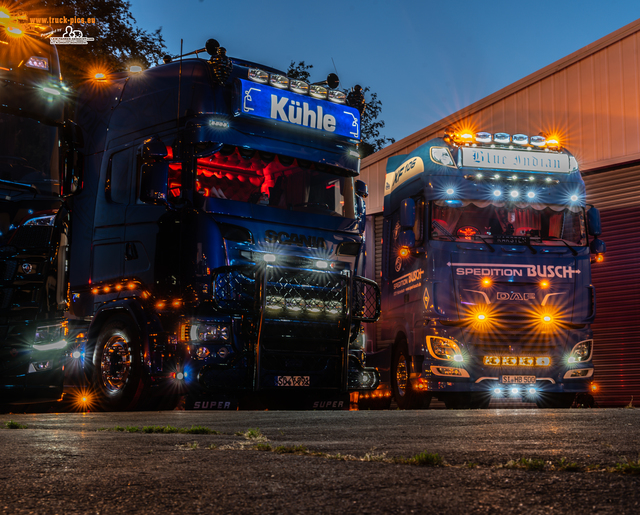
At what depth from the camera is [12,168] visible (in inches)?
311

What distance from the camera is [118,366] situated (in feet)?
28.0

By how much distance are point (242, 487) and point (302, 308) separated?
646 centimetres

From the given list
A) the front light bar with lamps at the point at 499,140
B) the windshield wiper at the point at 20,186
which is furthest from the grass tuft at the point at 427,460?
the front light bar with lamps at the point at 499,140

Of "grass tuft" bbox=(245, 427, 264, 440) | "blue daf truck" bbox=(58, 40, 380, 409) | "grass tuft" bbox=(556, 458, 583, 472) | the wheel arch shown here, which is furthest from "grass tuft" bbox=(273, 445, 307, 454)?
the wheel arch

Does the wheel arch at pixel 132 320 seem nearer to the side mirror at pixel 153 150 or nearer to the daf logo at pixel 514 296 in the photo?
the side mirror at pixel 153 150

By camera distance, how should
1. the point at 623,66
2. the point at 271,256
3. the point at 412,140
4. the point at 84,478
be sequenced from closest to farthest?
the point at 84,478 → the point at 271,256 → the point at 623,66 → the point at 412,140

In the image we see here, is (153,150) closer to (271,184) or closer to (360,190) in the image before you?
(271,184)

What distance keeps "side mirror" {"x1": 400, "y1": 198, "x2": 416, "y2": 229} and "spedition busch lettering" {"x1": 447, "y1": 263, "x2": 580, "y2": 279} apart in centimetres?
87

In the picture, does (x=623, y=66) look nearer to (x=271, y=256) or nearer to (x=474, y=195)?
(x=474, y=195)

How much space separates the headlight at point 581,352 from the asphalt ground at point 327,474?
678cm

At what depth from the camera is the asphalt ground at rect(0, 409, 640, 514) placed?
200cm

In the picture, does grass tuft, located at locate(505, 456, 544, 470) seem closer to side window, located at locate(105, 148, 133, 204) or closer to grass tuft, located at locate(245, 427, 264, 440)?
grass tuft, located at locate(245, 427, 264, 440)

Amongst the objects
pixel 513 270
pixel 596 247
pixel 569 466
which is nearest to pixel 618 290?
pixel 596 247

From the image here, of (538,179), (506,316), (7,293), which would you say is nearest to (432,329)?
(506,316)
